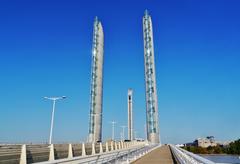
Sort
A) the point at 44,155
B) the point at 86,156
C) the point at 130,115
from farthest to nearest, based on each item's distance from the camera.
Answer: the point at 130,115 → the point at 86,156 → the point at 44,155

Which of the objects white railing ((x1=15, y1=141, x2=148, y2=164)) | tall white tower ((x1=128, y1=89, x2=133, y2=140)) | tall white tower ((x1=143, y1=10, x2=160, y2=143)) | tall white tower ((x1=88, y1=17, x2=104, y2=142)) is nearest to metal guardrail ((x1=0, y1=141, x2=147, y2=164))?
white railing ((x1=15, y1=141, x2=148, y2=164))

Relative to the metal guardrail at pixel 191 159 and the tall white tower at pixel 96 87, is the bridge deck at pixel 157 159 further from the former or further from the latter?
the tall white tower at pixel 96 87

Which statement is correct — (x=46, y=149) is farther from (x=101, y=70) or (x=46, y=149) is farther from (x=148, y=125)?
(x=148, y=125)

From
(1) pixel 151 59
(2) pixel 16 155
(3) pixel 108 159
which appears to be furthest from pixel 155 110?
(2) pixel 16 155

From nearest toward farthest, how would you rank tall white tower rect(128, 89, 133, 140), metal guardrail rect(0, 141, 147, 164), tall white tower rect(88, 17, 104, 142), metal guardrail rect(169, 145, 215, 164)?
metal guardrail rect(169, 145, 215, 164) → metal guardrail rect(0, 141, 147, 164) → tall white tower rect(88, 17, 104, 142) → tall white tower rect(128, 89, 133, 140)

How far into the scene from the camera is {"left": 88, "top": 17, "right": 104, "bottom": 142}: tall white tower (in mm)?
71875

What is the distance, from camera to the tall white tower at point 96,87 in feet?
236

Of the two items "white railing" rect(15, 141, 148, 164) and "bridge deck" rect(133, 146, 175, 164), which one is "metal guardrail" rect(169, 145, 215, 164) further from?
"bridge deck" rect(133, 146, 175, 164)

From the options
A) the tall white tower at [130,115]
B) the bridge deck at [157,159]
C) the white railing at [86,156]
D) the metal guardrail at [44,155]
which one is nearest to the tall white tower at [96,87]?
the tall white tower at [130,115]

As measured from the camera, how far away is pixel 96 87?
7512 centimetres

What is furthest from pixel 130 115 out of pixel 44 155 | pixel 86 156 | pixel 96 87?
pixel 44 155

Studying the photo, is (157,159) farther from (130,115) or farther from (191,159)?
(130,115)

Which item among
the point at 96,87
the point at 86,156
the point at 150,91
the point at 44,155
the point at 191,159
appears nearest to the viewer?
the point at 191,159

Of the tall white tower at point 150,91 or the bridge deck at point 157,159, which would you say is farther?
the tall white tower at point 150,91
